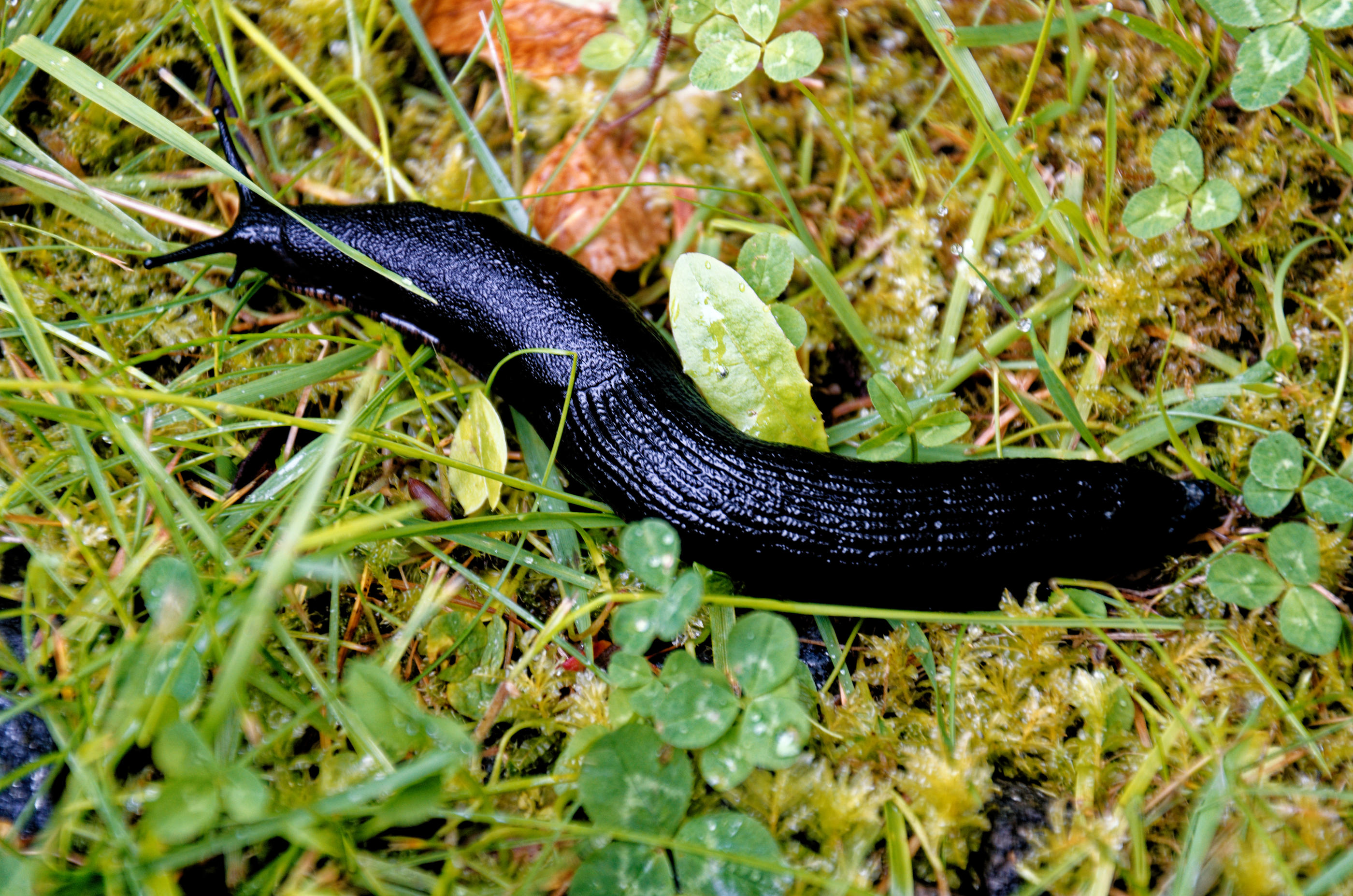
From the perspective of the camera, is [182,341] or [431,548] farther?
[182,341]

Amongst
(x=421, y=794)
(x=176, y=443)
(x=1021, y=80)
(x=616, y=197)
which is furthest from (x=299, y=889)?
(x=1021, y=80)

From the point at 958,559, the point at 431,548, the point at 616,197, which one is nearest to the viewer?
the point at 958,559

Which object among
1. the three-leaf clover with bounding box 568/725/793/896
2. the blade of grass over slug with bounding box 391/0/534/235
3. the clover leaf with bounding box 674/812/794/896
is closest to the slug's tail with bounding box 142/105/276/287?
the blade of grass over slug with bounding box 391/0/534/235

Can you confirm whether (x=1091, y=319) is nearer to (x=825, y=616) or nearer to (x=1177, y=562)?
(x=1177, y=562)

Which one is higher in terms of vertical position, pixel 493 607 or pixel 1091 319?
pixel 1091 319

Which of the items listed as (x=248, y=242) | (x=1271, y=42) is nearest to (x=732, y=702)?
(x=248, y=242)

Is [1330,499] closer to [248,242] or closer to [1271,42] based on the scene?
[1271,42]
